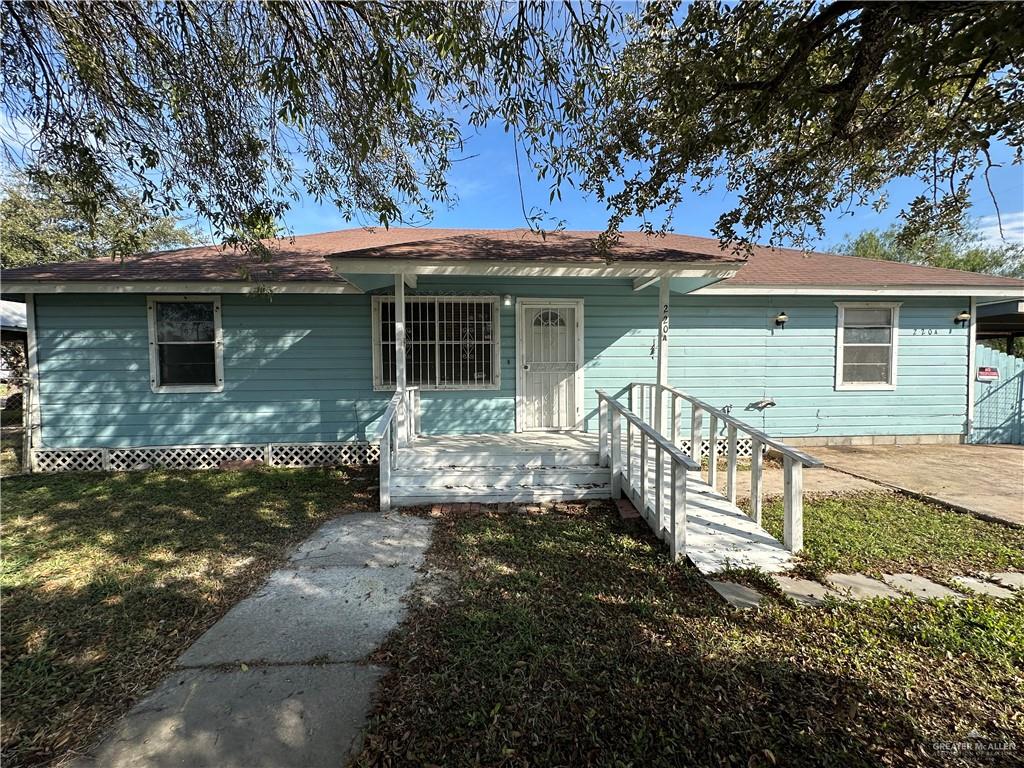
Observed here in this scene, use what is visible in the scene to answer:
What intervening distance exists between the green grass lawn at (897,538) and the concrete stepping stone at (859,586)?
0.08 m

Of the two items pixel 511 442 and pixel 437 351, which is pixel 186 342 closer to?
pixel 437 351

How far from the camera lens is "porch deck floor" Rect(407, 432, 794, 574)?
3.32m

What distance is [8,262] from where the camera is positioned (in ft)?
50.9

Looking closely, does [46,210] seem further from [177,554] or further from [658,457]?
[658,457]

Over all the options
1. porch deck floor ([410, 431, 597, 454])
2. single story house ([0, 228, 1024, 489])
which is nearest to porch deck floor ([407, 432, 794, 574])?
porch deck floor ([410, 431, 597, 454])

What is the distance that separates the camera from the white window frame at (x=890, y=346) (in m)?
7.27

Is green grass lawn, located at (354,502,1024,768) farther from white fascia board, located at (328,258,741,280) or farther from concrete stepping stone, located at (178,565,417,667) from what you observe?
white fascia board, located at (328,258,741,280)

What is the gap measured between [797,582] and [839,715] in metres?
1.29

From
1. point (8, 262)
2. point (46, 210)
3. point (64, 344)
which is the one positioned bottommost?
point (64, 344)

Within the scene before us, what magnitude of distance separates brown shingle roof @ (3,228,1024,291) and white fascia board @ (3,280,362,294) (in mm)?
71

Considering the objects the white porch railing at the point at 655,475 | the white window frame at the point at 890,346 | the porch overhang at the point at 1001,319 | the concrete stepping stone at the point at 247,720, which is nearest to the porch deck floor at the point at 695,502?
the white porch railing at the point at 655,475

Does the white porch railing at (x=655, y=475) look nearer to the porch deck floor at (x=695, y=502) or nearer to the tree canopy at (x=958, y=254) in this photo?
the porch deck floor at (x=695, y=502)

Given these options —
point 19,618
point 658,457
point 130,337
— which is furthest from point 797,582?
point 130,337

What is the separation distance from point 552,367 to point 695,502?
3.10 meters
